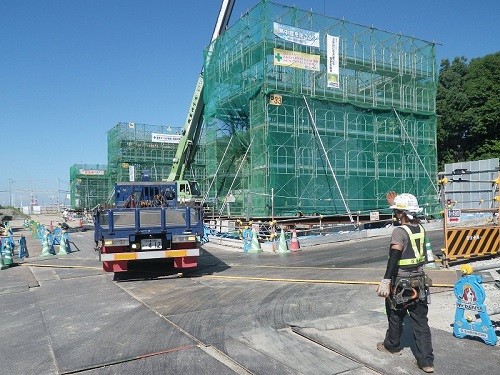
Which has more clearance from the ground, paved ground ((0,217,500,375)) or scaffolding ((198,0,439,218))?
scaffolding ((198,0,439,218))

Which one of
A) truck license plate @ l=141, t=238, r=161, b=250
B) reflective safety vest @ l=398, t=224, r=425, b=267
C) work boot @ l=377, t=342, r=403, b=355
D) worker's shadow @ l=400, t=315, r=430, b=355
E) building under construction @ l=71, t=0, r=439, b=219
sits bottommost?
worker's shadow @ l=400, t=315, r=430, b=355

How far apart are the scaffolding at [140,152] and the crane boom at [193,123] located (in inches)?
484

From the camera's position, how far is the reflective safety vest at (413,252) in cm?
464

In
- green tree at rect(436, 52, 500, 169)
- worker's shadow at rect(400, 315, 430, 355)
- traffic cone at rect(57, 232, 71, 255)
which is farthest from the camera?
green tree at rect(436, 52, 500, 169)

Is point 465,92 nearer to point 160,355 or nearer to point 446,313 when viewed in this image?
point 446,313

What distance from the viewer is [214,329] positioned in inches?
244

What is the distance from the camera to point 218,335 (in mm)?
5902

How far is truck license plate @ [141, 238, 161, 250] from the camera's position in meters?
10.3

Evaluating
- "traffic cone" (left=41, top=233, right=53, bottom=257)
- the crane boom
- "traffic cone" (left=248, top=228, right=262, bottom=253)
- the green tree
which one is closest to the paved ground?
"traffic cone" (left=248, top=228, right=262, bottom=253)

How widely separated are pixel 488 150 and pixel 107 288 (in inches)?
1522

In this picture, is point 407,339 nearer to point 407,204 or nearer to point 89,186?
point 407,204

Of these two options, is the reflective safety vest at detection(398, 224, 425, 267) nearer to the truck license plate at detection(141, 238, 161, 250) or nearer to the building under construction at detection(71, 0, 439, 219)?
the truck license plate at detection(141, 238, 161, 250)

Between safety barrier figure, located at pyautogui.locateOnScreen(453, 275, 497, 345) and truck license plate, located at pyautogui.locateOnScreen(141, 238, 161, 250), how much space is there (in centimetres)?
691

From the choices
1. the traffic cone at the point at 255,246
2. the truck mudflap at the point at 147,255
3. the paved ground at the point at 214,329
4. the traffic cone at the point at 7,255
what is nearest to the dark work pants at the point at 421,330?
the paved ground at the point at 214,329
